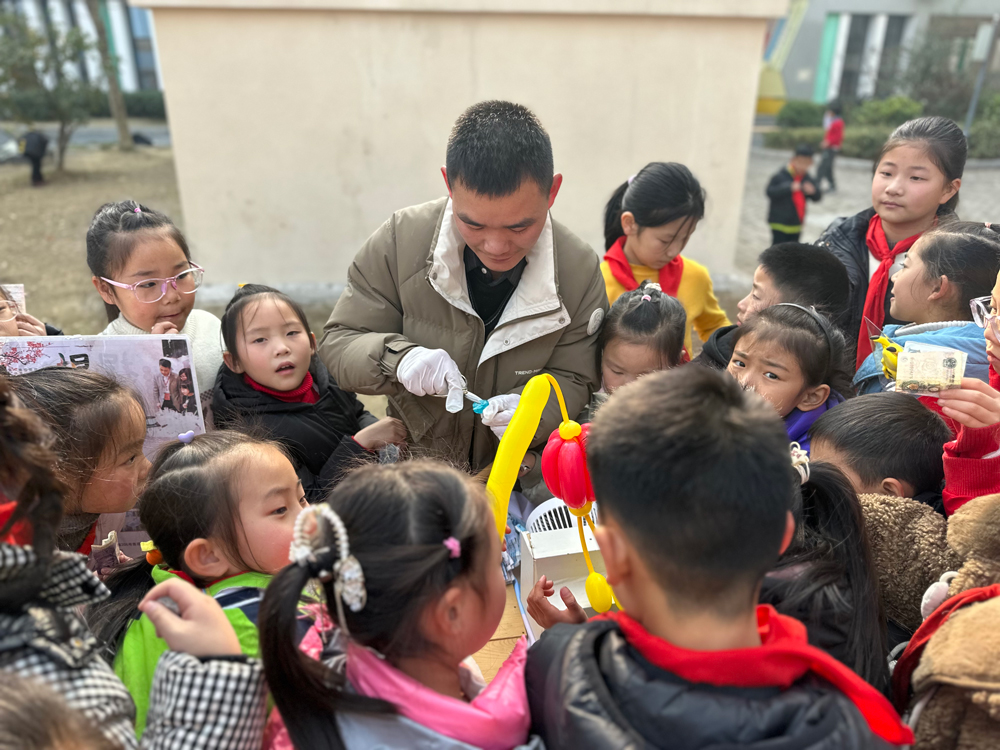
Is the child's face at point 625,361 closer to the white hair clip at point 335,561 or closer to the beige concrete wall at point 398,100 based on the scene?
the white hair clip at point 335,561

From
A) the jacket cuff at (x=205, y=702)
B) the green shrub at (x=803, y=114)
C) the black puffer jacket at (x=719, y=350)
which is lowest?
the green shrub at (x=803, y=114)

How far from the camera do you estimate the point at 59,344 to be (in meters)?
1.96

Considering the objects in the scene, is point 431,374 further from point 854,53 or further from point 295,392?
point 854,53

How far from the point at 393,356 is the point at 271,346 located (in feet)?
1.47

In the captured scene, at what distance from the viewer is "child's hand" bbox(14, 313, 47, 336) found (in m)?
2.26

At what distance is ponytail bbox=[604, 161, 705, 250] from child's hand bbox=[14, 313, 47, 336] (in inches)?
→ 88.9

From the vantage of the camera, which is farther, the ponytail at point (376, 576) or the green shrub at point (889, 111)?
the green shrub at point (889, 111)

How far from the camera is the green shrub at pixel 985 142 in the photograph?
14.5m

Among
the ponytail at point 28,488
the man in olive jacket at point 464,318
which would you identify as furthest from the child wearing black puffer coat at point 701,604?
the man in olive jacket at point 464,318

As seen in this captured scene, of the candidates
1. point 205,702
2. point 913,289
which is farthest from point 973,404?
point 205,702

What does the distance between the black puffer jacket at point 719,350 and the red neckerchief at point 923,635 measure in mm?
1184

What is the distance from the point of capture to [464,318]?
2.23 m

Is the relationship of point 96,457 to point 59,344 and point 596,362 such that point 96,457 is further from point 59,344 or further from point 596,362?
point 596,362

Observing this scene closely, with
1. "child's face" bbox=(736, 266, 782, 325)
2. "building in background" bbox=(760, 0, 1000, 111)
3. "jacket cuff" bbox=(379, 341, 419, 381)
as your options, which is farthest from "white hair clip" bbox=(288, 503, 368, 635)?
"building in background" bbox=(760, 0, 1000, 111)
